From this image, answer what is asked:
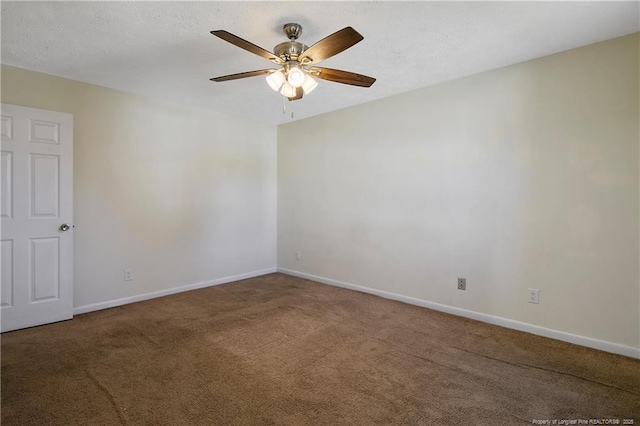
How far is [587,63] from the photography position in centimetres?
261

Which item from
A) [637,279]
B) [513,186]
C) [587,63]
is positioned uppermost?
[587,63]

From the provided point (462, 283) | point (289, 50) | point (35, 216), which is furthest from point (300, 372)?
point (35, 216)

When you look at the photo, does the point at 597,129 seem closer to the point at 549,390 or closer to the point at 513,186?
the point at 513,186

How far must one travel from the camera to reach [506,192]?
3.04m

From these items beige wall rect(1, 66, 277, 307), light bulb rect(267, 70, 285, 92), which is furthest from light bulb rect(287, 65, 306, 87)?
beige wall rect(1, 66, 277, 307)

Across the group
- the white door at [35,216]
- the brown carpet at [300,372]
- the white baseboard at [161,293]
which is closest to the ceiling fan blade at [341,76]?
Result: the brown carpet at [300,372]

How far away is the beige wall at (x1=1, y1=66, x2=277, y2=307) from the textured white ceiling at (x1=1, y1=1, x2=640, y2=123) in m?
0.32

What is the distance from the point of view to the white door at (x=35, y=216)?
2902 millimetres

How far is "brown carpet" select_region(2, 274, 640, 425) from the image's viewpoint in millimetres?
1833

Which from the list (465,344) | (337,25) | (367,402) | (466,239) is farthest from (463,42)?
(367,402)

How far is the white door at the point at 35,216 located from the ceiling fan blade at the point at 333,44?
264 centimetres

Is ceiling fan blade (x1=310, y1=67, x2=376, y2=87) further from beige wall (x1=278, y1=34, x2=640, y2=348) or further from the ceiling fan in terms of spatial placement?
beige wall (x1=278, y1=34, x2=640, y2=348)

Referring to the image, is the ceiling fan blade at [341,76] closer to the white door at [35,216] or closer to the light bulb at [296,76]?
the light bulb at [296,76]

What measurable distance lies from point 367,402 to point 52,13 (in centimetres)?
320
